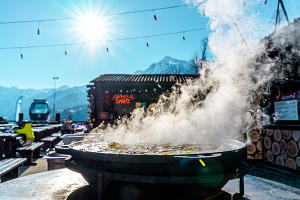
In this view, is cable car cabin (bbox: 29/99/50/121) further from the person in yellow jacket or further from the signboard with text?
the signboard with text

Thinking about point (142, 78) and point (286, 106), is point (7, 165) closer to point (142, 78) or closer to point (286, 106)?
point (286, 106)

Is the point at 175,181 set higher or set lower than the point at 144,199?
higher

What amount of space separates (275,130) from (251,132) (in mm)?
1038

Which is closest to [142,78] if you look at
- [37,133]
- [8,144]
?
[37,133]

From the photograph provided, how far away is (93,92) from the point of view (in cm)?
1577

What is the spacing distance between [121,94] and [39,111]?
2159 centimetres

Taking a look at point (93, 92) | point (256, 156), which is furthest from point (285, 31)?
point (93, 92)

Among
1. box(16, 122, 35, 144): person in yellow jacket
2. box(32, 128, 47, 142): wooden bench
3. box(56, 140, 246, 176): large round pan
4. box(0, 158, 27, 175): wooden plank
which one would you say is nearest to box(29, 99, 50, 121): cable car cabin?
box(32, 128, 47, 142): wooden bench

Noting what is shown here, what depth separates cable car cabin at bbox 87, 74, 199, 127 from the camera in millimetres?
15328

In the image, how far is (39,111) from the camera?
30.4 meters

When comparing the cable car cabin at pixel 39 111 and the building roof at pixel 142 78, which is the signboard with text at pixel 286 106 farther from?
the cable car cabin at pixel 39 111

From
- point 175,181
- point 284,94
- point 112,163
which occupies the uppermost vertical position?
point 284,94

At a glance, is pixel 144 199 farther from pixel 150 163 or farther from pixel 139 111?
pixel 139 111

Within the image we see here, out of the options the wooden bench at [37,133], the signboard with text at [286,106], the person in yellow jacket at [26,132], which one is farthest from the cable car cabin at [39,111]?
the signboard with text at [286,106]
